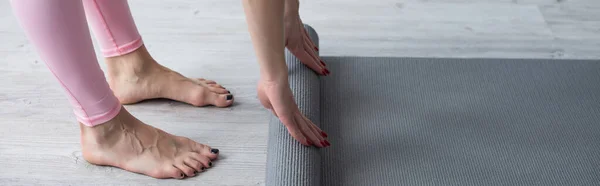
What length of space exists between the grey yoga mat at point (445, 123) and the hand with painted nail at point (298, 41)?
30 millimetres

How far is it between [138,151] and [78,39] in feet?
1.17

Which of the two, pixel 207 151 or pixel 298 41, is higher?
pixel 298 41

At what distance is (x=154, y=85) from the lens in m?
1.81

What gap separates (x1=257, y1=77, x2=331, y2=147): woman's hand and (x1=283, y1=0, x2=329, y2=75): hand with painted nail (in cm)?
21

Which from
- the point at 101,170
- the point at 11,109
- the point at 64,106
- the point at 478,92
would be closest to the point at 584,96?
the point at 478,92

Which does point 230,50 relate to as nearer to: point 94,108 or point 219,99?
point 219,99

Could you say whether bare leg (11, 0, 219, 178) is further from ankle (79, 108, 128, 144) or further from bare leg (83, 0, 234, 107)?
bare leg (83, 0, 234, 107)

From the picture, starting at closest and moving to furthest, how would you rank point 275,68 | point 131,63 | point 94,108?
point 275,68
point 94,108
point 131,63

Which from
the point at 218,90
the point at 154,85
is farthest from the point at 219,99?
the point at 154,85

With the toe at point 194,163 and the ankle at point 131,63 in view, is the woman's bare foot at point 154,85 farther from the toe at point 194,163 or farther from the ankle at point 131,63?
the toe at point 194,163

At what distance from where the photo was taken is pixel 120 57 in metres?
1.75

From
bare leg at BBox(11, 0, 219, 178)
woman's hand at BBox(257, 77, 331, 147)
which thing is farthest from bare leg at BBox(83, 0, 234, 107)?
woman's hand at BBox(257, 77, 331, 147)

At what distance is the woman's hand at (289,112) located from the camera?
1378mm

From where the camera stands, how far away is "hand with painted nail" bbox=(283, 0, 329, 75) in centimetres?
163
